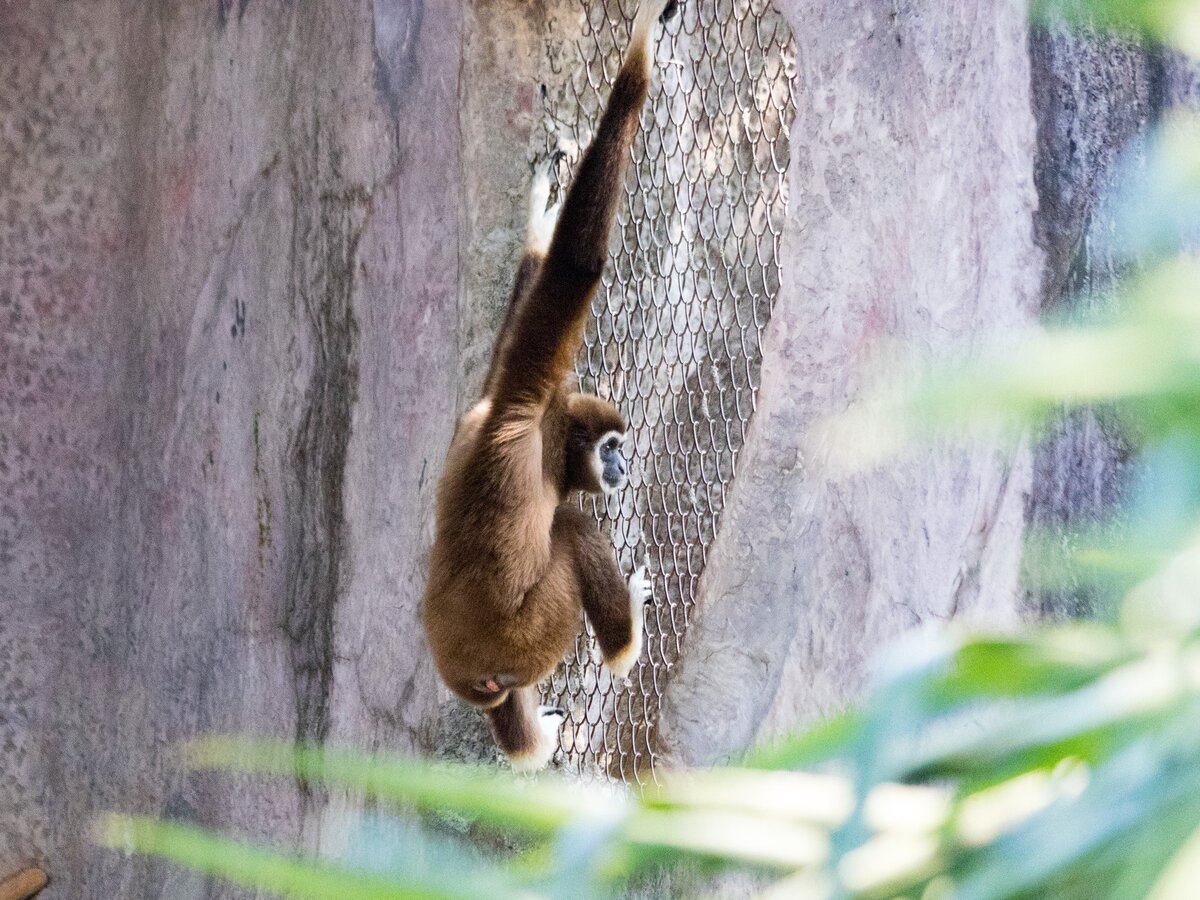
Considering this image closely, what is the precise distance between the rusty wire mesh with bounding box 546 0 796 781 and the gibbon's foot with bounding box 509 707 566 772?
0.24m

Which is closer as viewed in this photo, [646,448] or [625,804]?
[625,804]

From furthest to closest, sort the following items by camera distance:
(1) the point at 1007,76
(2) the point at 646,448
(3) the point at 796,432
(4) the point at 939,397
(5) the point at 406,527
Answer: (2) the point at 646,448 → (5) the point at 406,527 → (3) the point at 796,432 → (1) the point at 1007,76 → (4) the point at 939,397

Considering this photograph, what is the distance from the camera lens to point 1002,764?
0.99 ft

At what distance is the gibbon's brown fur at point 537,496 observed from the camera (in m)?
2.54

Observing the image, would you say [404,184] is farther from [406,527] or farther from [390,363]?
[406,527]

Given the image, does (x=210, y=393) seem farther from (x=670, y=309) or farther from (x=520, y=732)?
(x=520, y=732)

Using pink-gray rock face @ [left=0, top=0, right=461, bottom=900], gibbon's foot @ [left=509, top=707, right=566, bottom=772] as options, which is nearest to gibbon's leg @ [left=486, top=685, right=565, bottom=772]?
gibbon's foot @ [left=509, top=707, right=566, bottom=772]

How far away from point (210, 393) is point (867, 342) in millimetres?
2629

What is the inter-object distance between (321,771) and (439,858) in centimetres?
7

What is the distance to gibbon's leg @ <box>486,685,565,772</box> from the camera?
126 inches

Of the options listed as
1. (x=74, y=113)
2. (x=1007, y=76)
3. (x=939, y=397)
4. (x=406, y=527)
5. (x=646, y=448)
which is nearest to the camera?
(x=939, y=397)

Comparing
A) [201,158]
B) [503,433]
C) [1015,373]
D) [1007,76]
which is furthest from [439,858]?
[201,158]

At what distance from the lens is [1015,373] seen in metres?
0.26

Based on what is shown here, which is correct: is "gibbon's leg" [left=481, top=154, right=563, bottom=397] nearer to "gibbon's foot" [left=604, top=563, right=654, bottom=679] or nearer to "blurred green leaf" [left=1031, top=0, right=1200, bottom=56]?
"gibbon's foot" [left=604, top=563, right=654, bottom=679]
